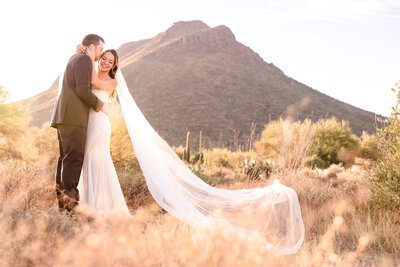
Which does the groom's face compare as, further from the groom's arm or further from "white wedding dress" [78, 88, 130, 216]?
"white wedding dress" [78, 88, 130, 216]

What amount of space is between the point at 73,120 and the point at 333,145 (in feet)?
49.2

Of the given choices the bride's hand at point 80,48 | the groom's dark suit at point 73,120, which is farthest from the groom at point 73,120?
the bride's hand at point 80,48

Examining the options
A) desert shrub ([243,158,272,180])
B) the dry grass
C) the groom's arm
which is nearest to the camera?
the dry grass

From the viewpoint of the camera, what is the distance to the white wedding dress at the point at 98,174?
422 centimetres

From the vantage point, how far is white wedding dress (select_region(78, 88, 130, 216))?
422 cm

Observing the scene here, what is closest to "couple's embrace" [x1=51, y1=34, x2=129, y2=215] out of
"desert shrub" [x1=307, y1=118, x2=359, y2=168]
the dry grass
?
the dry grass

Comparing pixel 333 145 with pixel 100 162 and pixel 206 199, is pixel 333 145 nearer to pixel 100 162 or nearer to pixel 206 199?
pixel 206 199

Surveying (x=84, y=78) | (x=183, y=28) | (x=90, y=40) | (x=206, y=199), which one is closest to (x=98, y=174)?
(x=84, y=78)

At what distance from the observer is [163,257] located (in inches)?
97.9

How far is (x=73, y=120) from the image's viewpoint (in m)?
3.99

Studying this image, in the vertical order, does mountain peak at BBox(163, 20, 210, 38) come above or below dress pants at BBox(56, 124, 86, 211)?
above

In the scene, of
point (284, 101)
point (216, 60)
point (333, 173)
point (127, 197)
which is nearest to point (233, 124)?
point (284, 101)

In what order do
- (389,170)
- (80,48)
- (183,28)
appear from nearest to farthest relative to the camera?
(80,48) → (389,170) → (183,28)

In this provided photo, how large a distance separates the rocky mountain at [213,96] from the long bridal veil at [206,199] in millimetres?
26830
